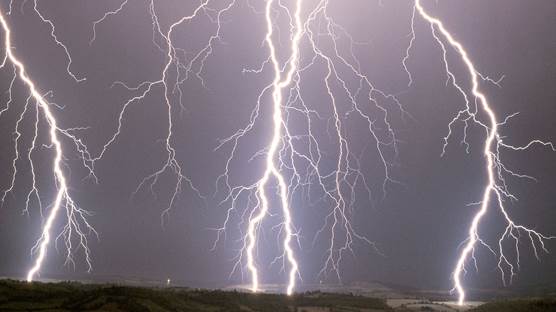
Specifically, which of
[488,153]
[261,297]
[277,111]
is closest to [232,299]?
[261,297]

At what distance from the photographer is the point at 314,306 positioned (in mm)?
18422

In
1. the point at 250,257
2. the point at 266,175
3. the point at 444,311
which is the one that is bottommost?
the point at 444,311

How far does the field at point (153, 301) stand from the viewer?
12.9m

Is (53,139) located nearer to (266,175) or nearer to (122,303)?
(266,175)

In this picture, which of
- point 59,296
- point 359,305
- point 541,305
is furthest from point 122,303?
point 541,305

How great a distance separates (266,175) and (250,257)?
13.8 ft

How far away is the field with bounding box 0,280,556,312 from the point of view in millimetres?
12902

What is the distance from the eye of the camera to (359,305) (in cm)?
1983

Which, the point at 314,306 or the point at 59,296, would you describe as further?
the point at 314,306

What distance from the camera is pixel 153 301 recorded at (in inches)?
547

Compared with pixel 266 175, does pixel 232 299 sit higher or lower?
lower

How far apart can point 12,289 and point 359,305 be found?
540 inches

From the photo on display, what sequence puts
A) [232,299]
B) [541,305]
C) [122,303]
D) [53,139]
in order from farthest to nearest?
1. [53,139]
2. [232,299]
3. [541,305]
4. [122,303]

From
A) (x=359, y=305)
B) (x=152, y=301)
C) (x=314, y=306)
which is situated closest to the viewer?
(x=152, y=301)
